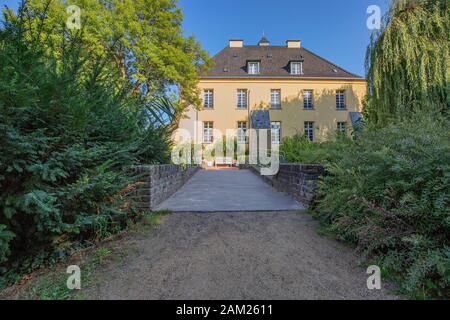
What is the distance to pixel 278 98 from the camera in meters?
20.2

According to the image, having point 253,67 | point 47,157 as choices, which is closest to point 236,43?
point 253,67

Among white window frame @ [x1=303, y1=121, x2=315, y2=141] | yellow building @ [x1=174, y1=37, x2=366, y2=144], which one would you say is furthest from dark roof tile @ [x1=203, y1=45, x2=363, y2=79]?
white window frame @ [x1=303, y1=121, x2=315, y2=141]

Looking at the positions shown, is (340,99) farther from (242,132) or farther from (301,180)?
(301,180)

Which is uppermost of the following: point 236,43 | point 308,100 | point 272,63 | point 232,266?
point 236,43

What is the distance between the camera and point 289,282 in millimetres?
1832

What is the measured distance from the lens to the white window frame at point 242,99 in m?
20.0

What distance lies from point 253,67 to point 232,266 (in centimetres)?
2025

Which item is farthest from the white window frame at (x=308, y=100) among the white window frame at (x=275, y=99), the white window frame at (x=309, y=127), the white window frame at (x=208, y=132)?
the white window frame at (x=208, y=132)

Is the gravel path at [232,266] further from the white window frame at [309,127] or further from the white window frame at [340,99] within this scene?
the white window frame at [340,99]

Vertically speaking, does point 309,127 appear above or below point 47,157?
above

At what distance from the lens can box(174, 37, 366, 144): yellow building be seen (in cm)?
1969

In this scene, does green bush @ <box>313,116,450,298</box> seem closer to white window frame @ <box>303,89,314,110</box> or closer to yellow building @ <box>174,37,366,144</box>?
yellow building @ <box>174,37,366,144</box>
